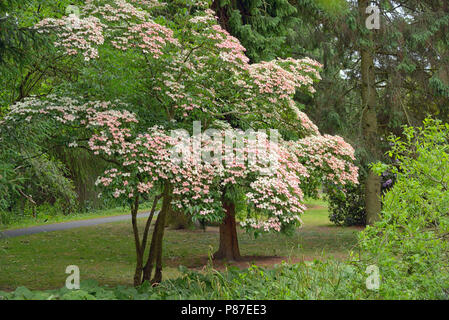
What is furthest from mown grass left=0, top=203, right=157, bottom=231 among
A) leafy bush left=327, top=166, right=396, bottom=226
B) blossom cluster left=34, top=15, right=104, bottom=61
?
blossom cluster left=34, top=15, right=104, bottom=61

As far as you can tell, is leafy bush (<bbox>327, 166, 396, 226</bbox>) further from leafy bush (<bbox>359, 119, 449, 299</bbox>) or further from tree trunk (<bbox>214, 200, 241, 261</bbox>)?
leafy bush (<bbox>359, 119, 449, 299</bbox>)

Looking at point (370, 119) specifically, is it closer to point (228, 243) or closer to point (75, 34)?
point (228, 243)

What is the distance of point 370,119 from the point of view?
12695mm

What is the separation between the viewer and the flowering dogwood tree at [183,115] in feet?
19.2

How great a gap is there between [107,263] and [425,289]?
769 cm

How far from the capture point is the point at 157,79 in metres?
6.68

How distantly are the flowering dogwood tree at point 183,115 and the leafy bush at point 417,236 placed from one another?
1407 millimetres

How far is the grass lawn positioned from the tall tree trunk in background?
1358 millimetres

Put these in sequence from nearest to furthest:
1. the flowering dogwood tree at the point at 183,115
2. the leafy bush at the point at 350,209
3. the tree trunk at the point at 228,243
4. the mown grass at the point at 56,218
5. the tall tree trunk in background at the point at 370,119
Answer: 1. the flowering dogwood tree at the point at 183,115
2. the tree trunk at the point at 228,243
3. the tall tree trunk in background at the point at 370,119
4. the leafy bush at the point at 350,209
5. the mown grass at the point at 56,218

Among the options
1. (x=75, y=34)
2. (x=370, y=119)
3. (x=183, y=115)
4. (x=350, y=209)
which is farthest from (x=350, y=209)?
(x=75, y=34)

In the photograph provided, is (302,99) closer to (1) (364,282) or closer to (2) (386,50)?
(2) (386,50)

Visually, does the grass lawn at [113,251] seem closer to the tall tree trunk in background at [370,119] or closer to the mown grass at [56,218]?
the tall tree trunk in background at [370,119]

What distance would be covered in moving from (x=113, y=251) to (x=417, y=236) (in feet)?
31.1

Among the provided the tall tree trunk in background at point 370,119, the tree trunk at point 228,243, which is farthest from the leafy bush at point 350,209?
the tree trunk at point 228,243
